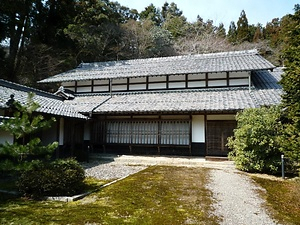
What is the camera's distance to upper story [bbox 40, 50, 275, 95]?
1409 centimetres

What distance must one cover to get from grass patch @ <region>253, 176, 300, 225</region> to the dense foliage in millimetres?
935

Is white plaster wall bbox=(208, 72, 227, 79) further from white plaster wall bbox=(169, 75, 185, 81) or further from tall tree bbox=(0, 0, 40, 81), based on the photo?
tall tree bbox=(0, 0, 40, 81)

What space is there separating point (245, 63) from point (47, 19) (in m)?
19.6

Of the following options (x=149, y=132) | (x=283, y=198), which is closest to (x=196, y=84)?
(x=149, y=132)

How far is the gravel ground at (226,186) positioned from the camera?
4.84 meters

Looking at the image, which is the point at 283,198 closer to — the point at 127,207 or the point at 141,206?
the point at 141,206

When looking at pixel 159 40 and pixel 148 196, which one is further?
pixel 159 40

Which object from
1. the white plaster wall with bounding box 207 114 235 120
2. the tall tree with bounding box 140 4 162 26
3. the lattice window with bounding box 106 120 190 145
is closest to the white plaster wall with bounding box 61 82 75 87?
the lattice window with bounding box 106 120 190 145

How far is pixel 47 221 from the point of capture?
435 cm

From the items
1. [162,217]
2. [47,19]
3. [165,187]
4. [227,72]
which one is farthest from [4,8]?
[162,217]

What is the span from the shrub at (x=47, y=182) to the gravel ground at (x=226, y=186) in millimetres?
2517

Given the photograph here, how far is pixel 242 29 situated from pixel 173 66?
2279 cm

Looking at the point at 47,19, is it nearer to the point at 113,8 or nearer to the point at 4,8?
the point at 4,8

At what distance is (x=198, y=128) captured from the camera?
12641mm
